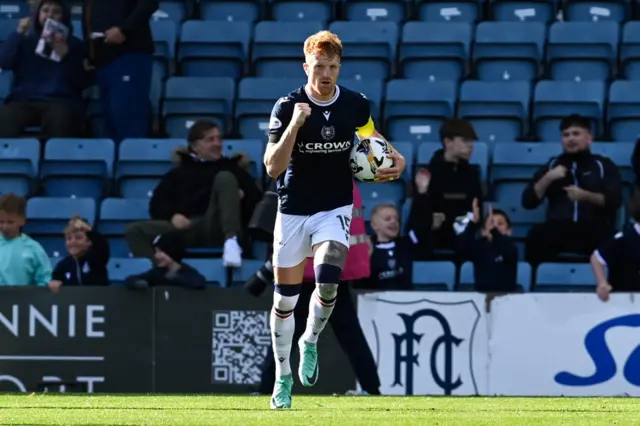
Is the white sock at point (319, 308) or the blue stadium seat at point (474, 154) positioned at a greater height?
the blue stadium seat at point (474, 154)

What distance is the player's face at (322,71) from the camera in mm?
8859

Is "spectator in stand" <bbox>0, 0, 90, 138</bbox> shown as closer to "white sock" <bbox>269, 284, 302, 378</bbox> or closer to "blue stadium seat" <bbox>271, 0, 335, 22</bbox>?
"blue stadium seat" <bbox>271, 0, 335, 22</bbox>

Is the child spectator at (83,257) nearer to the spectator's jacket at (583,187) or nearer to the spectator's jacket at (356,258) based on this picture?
the spectator's jacket at (356,258)

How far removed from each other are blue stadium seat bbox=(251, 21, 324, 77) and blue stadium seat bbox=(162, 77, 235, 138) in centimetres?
52

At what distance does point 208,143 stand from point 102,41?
226cm

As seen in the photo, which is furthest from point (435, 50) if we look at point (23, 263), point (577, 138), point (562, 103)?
point (23, 263)

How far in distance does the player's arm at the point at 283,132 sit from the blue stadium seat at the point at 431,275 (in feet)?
14.8

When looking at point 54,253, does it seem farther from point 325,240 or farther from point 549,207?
point 325,240

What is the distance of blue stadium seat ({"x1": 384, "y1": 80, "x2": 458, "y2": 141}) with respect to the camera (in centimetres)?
1494

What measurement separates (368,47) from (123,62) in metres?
2.52

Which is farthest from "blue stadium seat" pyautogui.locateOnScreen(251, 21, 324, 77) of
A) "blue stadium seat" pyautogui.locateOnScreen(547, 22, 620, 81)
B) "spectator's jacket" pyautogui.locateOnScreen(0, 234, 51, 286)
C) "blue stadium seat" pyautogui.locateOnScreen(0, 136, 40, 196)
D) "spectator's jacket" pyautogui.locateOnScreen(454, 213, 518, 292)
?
"spectator's jacket" pyautogui.locateOnScreen(0, 234, 51, 286)

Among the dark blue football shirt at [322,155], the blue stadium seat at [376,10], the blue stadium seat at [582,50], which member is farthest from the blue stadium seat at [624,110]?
the dark blue football shirt at [322,155]

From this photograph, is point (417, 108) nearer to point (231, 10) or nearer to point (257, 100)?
point (257, 100)

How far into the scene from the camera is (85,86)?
15383 mm
